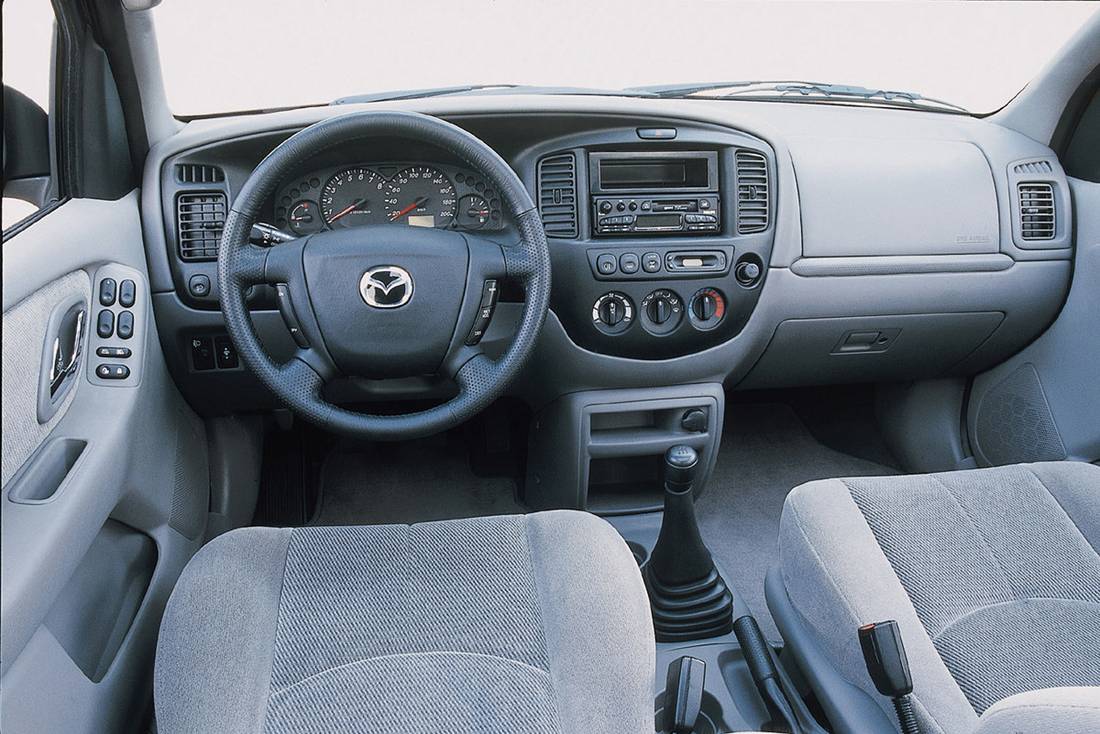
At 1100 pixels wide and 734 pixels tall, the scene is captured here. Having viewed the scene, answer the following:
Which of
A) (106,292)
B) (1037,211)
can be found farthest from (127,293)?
(1037,211)

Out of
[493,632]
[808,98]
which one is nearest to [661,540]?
[493,632]

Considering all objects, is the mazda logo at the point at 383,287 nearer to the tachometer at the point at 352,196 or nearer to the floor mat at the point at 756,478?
the tachometer at the point at 352,196

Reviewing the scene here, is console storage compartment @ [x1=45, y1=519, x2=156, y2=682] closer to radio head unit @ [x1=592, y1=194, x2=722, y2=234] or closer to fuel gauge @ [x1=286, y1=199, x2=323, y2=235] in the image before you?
fuel gauge @ [x1=286, y1=199, x2=323, y2=235]

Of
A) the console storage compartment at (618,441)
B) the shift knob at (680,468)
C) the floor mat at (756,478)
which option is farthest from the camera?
the floor mat at (756,478)

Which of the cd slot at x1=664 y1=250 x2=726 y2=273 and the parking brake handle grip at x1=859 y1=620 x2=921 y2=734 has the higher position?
the cd slot at x1=664 y1=250 x2=726 y2=273

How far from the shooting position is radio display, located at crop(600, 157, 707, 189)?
5.87ft

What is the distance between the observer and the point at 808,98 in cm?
209

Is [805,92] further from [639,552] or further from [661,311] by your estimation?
[639,552]

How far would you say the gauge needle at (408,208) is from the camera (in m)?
1.68

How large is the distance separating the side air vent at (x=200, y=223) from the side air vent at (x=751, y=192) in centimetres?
105

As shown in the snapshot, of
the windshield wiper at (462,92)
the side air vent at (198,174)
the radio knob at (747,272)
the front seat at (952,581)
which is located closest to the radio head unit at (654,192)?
the radio knob at (747,272)

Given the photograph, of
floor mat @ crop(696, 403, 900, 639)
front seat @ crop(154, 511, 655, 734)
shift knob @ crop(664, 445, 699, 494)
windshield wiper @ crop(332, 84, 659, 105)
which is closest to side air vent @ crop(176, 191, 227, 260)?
windshield wiper @ crop(332, 84, 659, 105)

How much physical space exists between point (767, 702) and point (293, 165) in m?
1.20

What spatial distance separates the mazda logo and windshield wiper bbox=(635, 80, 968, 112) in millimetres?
884
